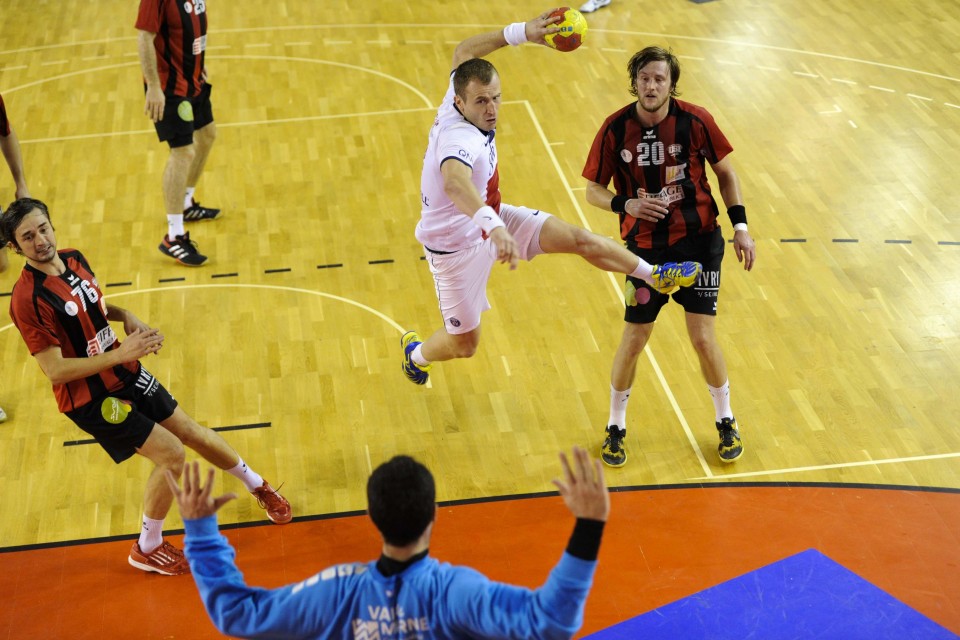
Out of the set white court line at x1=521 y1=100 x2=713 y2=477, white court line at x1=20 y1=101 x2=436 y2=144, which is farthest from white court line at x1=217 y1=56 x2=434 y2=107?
white court line at x1=521 y1=100 x2=713 y2=477

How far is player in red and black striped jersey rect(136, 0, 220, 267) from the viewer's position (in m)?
7.43

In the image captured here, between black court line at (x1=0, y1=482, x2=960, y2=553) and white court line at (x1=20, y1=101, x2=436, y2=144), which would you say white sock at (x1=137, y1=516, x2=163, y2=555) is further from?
white court line at (x1=20, y1=101, x2=436, y2=144)

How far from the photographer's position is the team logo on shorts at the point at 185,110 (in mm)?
7715

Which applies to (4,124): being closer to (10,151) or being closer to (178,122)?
(10,151)

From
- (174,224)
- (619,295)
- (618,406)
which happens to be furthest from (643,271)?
(174,224)

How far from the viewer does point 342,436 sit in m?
6.10

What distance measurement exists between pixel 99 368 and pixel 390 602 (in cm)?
234

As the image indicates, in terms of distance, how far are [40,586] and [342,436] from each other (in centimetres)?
181

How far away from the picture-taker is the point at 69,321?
4715mm

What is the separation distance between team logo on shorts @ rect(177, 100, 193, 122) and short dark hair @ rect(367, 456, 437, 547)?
5.53 m

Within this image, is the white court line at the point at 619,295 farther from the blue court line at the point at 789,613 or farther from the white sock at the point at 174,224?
the white sock at the point at 174,224

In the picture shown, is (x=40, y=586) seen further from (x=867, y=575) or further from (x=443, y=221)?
(x=867, y=575)

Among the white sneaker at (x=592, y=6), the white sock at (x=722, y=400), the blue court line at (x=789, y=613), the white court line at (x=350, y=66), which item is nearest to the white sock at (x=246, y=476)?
the blue court line at (x=789, y=613)

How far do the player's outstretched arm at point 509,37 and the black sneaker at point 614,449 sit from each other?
222 centimetres
